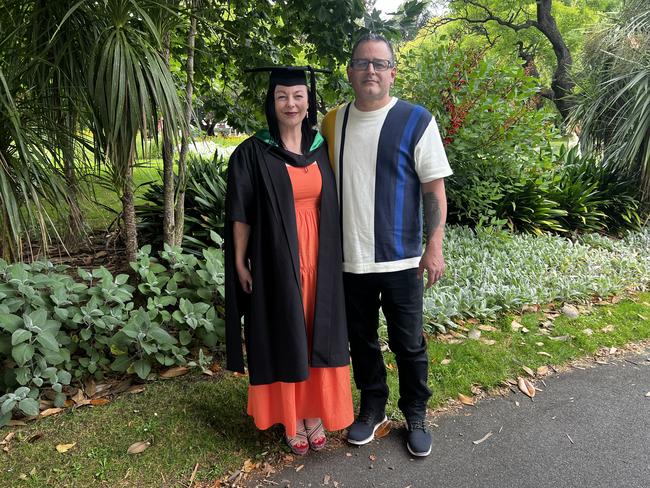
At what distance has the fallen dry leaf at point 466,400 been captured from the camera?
3039 mm

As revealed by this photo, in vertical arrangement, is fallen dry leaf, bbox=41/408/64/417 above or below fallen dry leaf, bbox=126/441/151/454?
above

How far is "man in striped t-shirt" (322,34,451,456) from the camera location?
7.40 feet

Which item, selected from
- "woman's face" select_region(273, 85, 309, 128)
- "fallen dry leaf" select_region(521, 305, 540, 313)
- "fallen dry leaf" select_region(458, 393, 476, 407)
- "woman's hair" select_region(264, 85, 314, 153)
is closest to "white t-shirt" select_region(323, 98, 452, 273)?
"woman's hair" select_region(264, 85, 314, 153)

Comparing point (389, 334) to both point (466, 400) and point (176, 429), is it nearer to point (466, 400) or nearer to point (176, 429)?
point (466, 400)

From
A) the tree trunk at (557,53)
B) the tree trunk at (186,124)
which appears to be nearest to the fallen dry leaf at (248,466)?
the tree trunk at (186,124)

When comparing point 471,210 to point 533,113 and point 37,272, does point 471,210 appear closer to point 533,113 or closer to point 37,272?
point 533,113

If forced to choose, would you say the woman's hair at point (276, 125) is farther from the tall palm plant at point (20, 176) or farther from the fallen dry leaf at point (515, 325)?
the fallen dry leaf at point (515, 325)

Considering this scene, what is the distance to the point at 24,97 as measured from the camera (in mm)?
3322

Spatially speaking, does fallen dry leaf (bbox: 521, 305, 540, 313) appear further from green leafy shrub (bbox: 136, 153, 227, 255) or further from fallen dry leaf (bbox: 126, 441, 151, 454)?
fallen dry leaf (bbox: 126, 441, 151, 454)

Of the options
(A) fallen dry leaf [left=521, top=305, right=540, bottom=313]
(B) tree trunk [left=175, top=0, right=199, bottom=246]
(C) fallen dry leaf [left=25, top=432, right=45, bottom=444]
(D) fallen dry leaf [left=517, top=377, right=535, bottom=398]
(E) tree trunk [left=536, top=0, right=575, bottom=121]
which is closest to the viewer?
(C) fallen dry leaf [left=25, top=432, right=45, bottom=444]

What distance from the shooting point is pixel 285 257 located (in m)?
2.25

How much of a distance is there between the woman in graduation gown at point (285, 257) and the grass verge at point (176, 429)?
329 mm

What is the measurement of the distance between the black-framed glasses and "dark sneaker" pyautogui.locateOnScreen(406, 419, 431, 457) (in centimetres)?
186

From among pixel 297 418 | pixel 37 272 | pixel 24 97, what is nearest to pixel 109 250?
pixel 37 272
